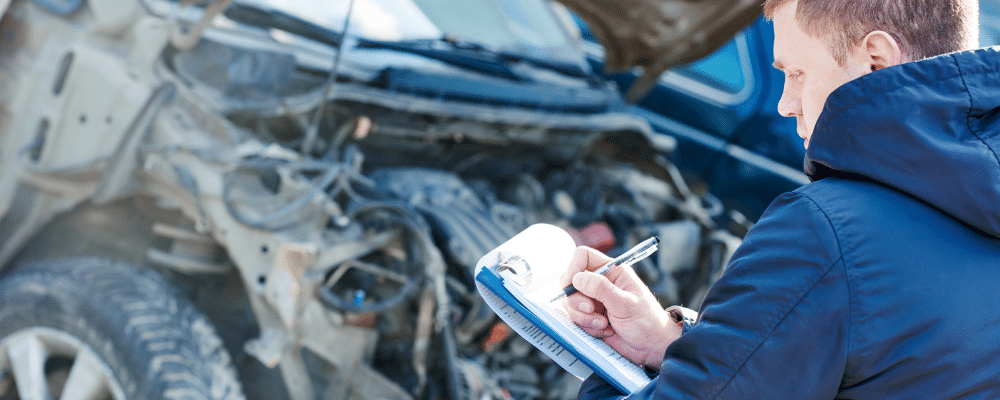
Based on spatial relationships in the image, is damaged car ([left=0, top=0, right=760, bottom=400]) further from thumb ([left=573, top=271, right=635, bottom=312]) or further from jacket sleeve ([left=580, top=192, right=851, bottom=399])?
jacket sleeve ([left=580, top=192, right=851, bottom=399])

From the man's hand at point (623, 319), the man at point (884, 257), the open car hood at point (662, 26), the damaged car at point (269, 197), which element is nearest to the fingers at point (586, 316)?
the man's hand at point (623, 319)

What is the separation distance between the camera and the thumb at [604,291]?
994mm

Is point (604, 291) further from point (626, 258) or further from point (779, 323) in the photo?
point (779, 323)

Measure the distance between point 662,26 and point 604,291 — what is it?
1923mm

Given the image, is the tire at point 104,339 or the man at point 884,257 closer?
the man at point 884,257

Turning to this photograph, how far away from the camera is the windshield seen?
255cm

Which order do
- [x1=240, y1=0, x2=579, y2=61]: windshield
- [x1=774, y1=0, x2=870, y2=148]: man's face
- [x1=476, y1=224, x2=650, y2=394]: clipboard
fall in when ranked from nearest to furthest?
1. [x1=774, y1=0, x2=870, y2=148]: man's face
2. [x1=476, y1=224, x2=650, y2=394]: clipboard
3. [x1=240, y1=0, x2=579, y2=61]: windshield

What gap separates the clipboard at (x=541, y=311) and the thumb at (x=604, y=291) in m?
0.05

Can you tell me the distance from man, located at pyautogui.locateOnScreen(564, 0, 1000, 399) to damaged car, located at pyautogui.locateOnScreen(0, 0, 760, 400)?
146 centimetres

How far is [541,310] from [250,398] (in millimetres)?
1555

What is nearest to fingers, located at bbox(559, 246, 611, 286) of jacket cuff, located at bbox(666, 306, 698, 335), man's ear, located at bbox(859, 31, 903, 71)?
jacket cuff, located at bbox(666, 306, 698, 335)

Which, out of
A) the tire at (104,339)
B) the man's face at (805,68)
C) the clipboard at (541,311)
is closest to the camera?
the man's face at (805,68)

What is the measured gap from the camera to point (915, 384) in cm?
68

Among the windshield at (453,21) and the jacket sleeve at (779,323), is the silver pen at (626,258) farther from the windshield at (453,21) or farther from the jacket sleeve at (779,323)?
the windshield at (453,21)
